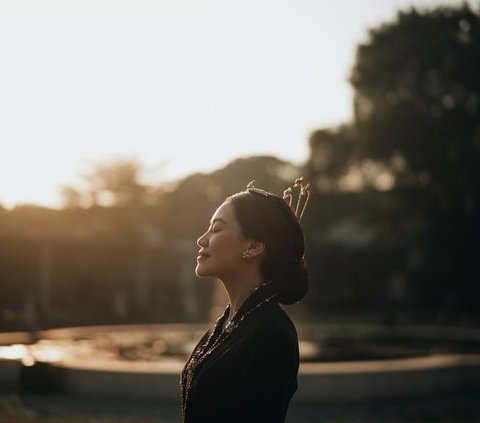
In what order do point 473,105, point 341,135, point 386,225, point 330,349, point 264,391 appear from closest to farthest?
point 264,391, point 330,349, point 473,105, point 386,225, point 341,135

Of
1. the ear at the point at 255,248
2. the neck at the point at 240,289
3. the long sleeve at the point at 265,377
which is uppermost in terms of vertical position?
the ear at the point at 255,248

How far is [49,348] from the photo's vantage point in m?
16.6

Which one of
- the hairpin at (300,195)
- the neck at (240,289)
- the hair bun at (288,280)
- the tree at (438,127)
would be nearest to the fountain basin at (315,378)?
the hairpin at (300,195)

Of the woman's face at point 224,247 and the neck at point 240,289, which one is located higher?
the woman's face at point 224,247

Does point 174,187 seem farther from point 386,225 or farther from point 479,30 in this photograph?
point 479,30

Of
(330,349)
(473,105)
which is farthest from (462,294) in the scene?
(330,349)

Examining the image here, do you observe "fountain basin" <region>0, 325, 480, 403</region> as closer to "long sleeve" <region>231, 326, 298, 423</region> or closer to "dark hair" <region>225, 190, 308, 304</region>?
"dark hair" <region>225, 190, 308, 304</region>

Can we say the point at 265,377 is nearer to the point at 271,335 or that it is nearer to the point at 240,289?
the point at 271,335

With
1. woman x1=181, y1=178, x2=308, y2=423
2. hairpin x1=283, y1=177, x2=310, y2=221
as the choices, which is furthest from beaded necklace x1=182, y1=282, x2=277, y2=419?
hairpin x1=283, y1=177, x2=310, y2=221

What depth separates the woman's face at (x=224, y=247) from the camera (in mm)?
2629

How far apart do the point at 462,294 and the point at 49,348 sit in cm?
2424

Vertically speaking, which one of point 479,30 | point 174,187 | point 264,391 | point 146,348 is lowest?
point 146,348

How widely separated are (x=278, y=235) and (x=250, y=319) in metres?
0.30

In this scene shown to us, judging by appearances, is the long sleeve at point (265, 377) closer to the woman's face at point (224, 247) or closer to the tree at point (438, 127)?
the woman's face at point (224, 247)
